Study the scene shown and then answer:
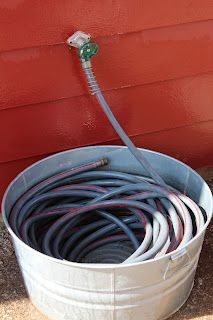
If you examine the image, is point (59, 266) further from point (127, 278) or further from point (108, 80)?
point (108, 80)

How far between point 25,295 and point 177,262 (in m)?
0.63

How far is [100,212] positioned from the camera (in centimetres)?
195

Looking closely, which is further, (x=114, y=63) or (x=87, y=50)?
(x=114, y=63)

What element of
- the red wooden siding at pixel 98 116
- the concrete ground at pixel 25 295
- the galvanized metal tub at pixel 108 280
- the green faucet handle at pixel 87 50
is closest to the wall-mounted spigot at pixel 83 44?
the green faucet handle at pixel 87 50

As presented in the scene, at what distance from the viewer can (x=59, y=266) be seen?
1.49 m

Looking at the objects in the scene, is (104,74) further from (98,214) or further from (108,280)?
(108,280)

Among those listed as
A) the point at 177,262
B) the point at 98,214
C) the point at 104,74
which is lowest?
the point at 98,214

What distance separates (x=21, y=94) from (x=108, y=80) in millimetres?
336

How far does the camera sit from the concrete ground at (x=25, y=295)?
178 cm

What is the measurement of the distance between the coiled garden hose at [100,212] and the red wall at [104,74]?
0.42ft

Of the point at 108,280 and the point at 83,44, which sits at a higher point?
the point at 83,44

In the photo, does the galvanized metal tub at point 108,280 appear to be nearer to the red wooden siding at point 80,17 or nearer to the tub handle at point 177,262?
the tub handle at point 177,262

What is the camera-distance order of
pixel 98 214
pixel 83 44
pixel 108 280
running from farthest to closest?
1. pixel 98 214
2. pixel 83 44
3. pixel 108 280

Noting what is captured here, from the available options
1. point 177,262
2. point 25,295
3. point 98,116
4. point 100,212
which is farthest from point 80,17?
point 25,295
